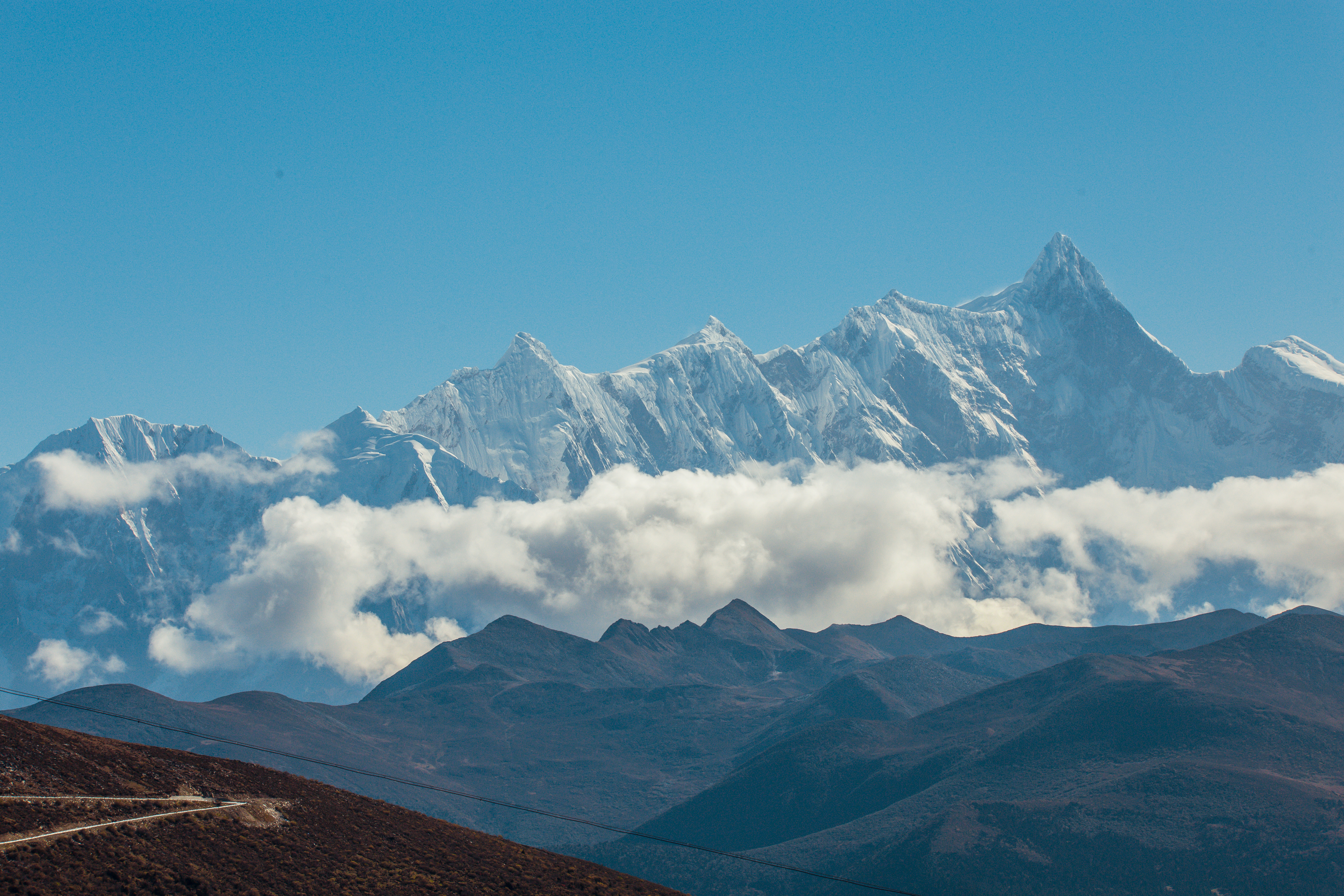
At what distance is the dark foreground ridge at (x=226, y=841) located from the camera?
76.1 m

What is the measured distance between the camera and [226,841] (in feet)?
284

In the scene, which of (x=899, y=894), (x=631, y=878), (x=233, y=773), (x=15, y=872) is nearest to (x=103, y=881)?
(x=15, y=872)

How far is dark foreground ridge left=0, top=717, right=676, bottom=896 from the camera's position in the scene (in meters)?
76.1

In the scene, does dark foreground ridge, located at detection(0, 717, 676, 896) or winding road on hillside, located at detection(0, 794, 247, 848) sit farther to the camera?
dark foreground ridge, located at detection(0, 717, 676, 896)

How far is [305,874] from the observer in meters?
86.7

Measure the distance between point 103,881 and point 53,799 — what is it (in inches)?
389

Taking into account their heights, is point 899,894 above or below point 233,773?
below

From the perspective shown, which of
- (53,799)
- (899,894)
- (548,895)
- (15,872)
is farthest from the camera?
(899,894)

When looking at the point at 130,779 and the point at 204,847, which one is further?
the point at 130,779

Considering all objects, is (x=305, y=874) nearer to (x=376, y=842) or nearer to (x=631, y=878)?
(x=376, y=842)

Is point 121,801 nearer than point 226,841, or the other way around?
point 121,801

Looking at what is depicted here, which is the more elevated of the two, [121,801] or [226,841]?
[121,801]

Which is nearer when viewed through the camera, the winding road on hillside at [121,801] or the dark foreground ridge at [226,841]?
the winding road on hillside at [121,801]

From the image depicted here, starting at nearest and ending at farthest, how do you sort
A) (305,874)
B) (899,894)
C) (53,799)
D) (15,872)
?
1. (15,872)
2. (53,799)
3. (305,874)
4. (899,894)
